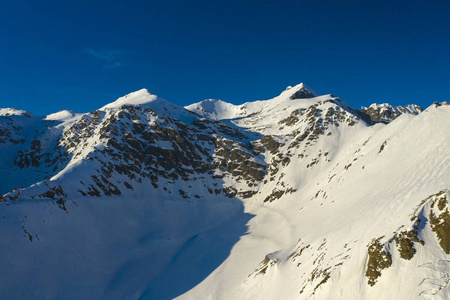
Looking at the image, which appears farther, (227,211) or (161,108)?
(161,108)

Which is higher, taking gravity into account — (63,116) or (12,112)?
(12,112)

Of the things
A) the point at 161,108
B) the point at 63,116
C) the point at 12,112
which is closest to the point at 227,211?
the point at 161,108

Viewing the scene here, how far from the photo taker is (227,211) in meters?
93.2

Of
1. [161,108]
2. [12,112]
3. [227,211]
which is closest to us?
[227,211]

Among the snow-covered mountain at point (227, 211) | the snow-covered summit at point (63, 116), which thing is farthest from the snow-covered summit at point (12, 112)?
the snow-covered mountain at point (227, 211)

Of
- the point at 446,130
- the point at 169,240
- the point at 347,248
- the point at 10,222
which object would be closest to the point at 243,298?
the point at 347,248

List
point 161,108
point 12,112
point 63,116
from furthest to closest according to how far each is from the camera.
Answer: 1. point 63,116
2. point 12,112
3. point 161,108

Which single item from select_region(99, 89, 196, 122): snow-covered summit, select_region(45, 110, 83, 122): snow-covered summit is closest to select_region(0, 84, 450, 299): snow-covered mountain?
select_region(99, 89, 196, 122): snow-covered summit

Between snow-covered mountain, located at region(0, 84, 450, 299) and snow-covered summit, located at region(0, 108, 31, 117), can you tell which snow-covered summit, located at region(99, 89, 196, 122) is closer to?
snow-covered mountain, located at region(0, 84, 450, 299)

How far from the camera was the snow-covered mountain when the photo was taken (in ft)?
76.6

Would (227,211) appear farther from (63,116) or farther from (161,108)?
(63,116)

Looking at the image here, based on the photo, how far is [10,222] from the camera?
44.7m

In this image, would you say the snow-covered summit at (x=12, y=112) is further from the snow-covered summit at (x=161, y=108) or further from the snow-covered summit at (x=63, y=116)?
the snow-covered summit at (x=161, y=108)

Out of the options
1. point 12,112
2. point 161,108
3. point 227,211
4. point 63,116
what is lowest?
point 227,211
